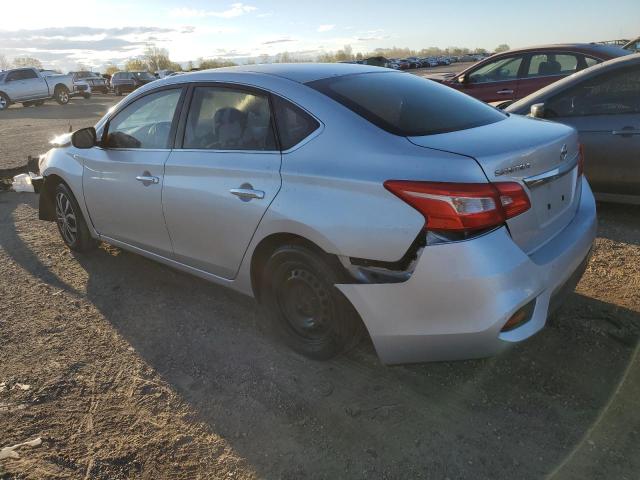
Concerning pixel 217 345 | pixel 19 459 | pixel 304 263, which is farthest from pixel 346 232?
pixel 19 459

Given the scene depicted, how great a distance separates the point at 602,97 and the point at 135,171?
4073 mm

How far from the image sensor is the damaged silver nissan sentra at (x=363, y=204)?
230 centimetres

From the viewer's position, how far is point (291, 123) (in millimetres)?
2938

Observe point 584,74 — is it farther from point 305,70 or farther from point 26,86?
point 26,86

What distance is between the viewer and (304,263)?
9.24 ft

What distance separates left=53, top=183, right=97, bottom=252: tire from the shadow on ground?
4.45ft

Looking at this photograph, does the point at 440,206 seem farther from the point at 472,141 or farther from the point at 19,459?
the point at 19,459

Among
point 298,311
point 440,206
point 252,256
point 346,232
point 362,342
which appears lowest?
point 362,342

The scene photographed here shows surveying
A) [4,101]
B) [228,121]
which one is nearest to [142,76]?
[4,101]

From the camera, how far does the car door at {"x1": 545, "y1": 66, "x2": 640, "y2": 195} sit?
4.52 meters

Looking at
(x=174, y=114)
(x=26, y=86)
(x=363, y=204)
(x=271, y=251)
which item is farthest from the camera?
(x=26, y=86)

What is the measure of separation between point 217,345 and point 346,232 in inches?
52.7

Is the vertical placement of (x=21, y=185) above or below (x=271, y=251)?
below

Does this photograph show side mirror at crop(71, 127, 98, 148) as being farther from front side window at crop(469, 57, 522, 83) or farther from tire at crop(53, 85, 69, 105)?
tire at crop(53, 85, 69, 105)
